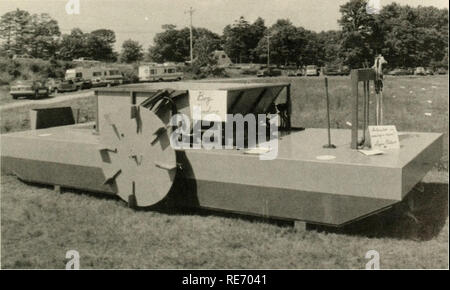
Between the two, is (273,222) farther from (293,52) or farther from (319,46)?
(319,46)

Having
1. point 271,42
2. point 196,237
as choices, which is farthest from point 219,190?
point 271,42

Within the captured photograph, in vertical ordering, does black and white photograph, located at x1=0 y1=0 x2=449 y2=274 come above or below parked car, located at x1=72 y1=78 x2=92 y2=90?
below

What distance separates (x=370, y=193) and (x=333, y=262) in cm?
73

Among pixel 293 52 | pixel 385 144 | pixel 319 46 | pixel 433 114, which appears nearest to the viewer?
pixel 385 144

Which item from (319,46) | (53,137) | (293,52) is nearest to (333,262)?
(53,137)

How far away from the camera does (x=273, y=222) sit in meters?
5.82

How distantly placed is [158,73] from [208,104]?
33.3 m

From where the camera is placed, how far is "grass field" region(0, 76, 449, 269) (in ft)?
15.9

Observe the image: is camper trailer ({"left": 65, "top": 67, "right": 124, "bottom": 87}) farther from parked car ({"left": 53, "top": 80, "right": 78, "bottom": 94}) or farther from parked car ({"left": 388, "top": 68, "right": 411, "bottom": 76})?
parked car ({"left": 388, "top": 68, "right": 411, "bottom": 76})

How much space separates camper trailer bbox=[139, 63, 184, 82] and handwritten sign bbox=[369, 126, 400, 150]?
3306 centimetres

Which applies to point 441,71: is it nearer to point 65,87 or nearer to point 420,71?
point 420,71

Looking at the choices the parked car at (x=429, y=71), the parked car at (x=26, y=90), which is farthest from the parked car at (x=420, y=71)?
the parked car at (x=26, y=90)

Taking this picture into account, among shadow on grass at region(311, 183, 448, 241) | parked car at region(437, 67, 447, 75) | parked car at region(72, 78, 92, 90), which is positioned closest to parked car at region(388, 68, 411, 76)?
parked car at region(437, 67, 447, 75)

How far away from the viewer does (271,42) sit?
61.4 m
